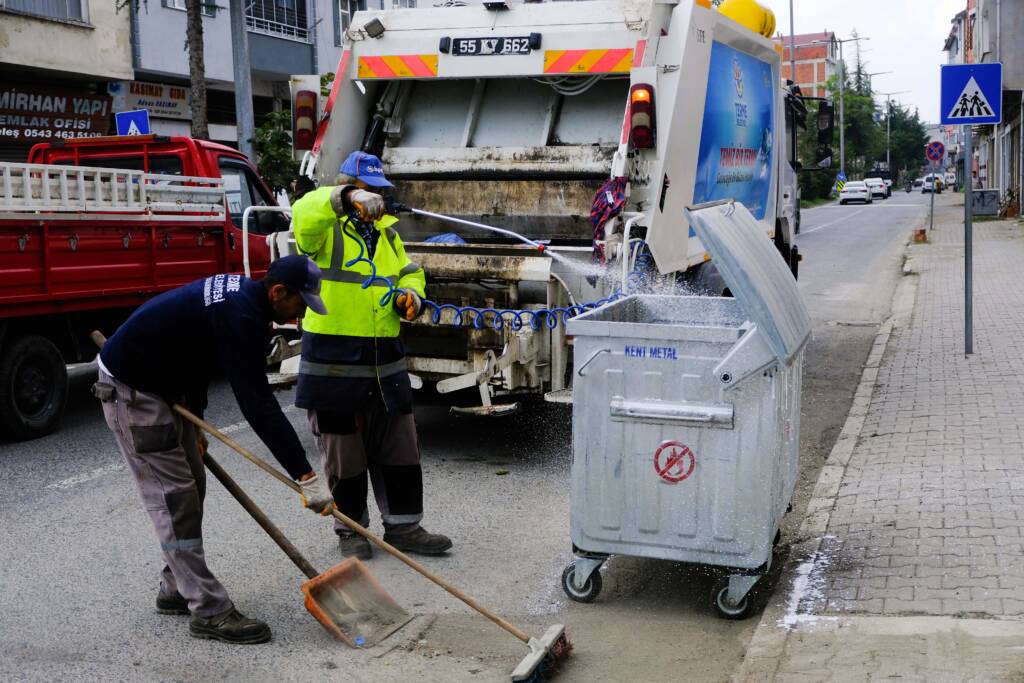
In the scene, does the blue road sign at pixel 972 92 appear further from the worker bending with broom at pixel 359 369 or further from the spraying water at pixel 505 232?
the worker bending with broom at pixel 359 369

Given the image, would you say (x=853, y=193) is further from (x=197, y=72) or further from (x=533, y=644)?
(x=533, y=644)

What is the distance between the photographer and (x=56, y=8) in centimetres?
1862

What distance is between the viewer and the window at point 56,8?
1786 centimetres

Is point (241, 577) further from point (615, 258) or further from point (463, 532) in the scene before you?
point (615, 258)

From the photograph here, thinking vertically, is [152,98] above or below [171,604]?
above

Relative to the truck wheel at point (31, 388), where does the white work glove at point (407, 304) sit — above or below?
above

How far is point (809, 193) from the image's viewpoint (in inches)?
2532

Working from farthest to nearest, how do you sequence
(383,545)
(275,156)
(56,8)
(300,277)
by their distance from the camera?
(56,8)
(275,156)
(383,545)
(300,277)

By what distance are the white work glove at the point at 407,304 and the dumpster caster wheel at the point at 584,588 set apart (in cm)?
135

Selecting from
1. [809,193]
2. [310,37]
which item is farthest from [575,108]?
[809,193]

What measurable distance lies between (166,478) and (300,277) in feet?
3.13

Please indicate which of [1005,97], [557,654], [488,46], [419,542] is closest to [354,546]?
[419,542]

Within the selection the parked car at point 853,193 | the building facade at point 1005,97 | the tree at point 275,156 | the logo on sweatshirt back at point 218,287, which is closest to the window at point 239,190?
the logo on sweatshirt back at point 218,287

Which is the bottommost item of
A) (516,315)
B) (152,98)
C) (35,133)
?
(516,315)
